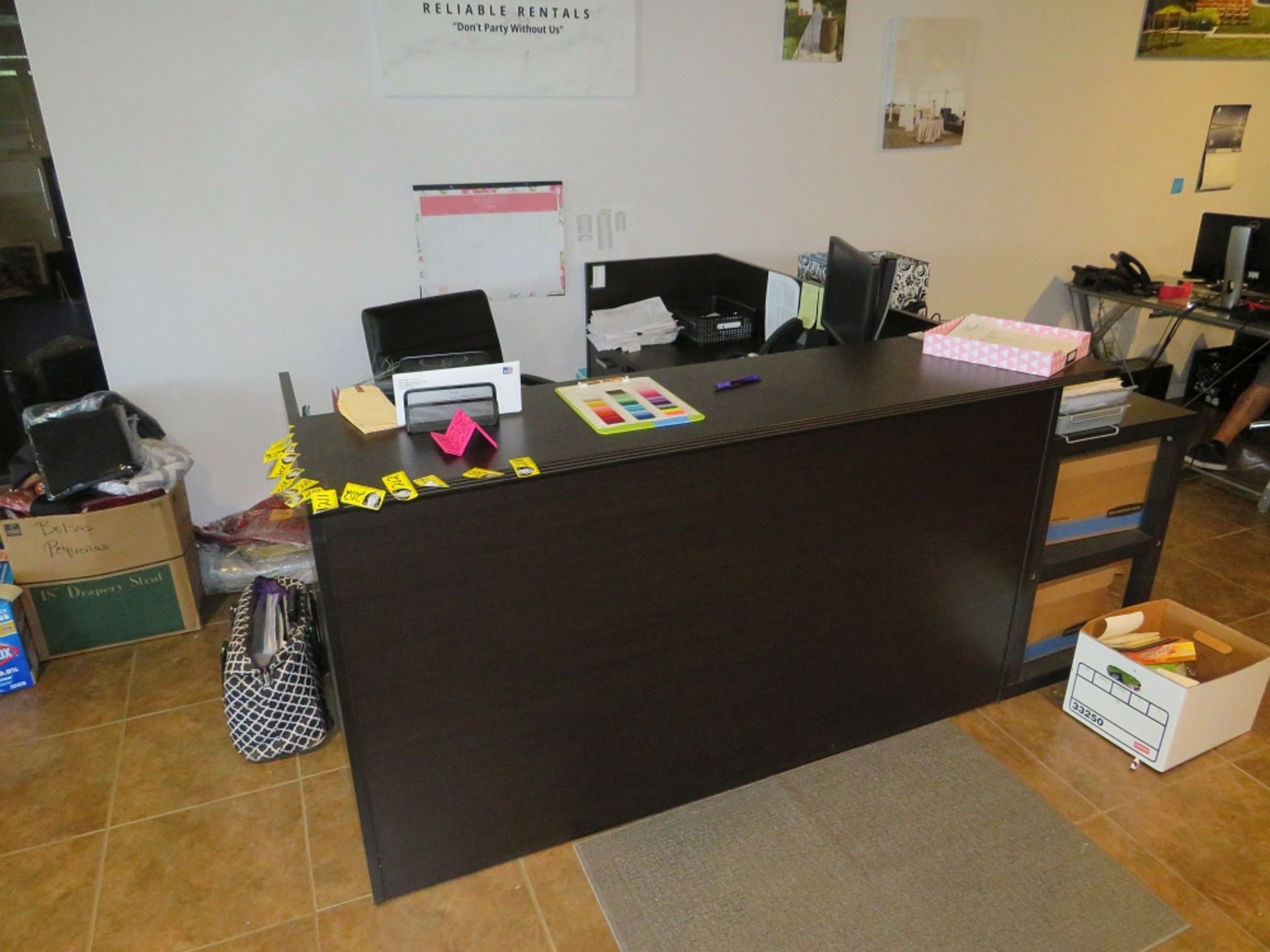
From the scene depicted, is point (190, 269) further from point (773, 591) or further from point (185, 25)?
point (773, 591)

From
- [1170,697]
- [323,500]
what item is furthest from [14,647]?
[1170,697]

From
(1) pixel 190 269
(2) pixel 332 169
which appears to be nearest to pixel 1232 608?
(2) pixel 332 169

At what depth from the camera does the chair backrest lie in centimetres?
287

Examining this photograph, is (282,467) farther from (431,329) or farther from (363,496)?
(431,329)

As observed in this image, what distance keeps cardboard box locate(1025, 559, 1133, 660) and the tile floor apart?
0.56 ft

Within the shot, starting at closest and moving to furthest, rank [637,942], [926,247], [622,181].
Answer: [637,942] → [622,181] → [926,247]

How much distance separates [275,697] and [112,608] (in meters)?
0.90

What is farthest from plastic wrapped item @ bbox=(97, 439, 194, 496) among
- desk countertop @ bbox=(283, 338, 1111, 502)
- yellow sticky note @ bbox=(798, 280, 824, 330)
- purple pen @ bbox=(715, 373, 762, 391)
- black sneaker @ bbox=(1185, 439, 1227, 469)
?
black sneaker @ bbox=(1185, 439, 1227, 469)

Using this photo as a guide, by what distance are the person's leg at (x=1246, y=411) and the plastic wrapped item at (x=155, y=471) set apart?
169 inches

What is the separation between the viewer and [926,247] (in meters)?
4.02

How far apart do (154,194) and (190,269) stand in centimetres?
24

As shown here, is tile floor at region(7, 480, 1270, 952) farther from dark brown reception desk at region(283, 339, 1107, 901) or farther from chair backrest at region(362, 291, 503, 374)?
chair backrest at region(362, 291, 503, 374)

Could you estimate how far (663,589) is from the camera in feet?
6.11

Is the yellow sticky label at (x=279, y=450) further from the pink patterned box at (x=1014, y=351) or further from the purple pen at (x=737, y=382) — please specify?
the pink patterned box at (x=1014, y=351)
